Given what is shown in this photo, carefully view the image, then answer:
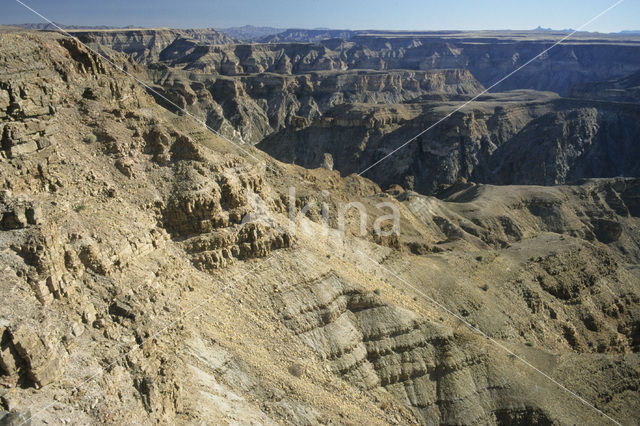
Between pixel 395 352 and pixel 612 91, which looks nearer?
pixel 395 352

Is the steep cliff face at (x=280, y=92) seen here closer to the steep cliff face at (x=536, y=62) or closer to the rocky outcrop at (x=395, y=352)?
the steep cliff face at (x=536, y=62)

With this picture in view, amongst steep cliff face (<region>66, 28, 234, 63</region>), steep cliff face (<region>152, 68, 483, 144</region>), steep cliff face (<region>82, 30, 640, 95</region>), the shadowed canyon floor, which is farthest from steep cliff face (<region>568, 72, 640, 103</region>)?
steep cliff face (<region>66, 28, 234, 63</region>)

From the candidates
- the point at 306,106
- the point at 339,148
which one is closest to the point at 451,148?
the point at 339,148

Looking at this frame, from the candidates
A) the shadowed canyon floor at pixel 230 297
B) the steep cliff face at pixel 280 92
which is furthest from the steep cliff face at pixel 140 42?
the shadowed canyon floor at pixel 230 297

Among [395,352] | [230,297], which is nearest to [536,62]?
[395,352]

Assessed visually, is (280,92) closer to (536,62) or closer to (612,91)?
(612,91)
